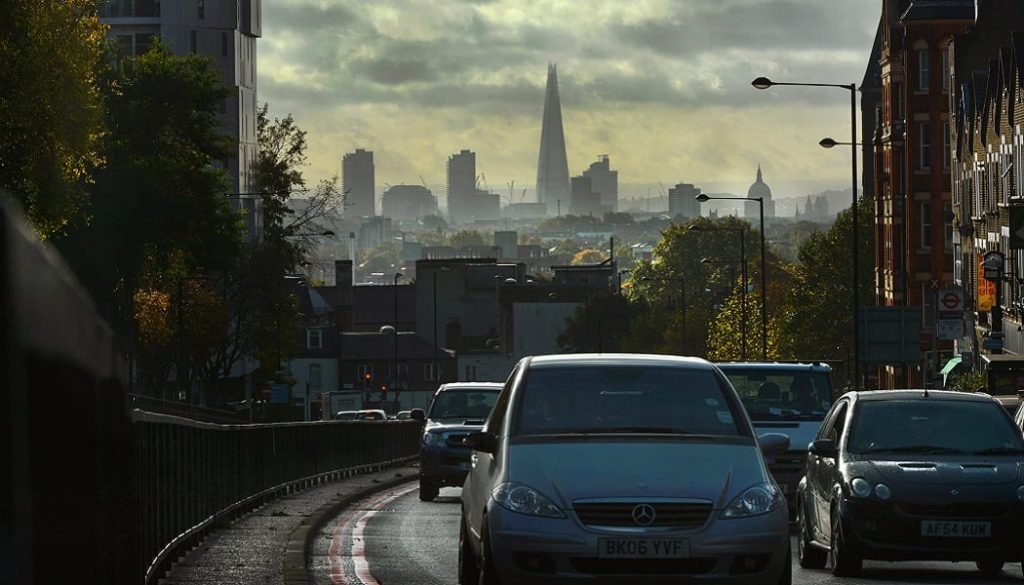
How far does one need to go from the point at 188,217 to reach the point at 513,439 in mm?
63033

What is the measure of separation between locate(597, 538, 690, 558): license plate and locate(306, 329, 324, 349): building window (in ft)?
489

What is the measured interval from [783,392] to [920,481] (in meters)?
8.23

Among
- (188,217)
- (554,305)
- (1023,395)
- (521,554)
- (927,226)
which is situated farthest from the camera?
(554,305)

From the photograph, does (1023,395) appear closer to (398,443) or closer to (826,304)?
(398,443)

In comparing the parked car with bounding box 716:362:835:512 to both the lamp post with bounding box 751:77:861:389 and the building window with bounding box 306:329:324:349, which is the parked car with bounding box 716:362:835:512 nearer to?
the lamp post with bounding box 751:77:861:389

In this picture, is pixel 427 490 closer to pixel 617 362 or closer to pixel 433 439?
pixel 433 439

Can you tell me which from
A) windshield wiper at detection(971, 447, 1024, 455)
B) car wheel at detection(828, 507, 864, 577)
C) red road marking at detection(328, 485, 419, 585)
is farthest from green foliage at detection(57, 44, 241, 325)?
windshield wiper at detection(971, 447, 1024, 455)

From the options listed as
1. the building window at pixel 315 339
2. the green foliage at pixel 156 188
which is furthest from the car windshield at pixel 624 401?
the building window at pixel 315 339

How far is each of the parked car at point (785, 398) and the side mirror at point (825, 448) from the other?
6.08 m

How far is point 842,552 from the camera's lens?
52.8 feet

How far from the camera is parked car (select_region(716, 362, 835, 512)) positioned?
2319cm


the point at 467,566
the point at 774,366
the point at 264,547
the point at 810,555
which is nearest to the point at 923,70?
the point at 774,366

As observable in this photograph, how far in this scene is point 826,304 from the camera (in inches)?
4535

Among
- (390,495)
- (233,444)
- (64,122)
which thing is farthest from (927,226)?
(233,444)
